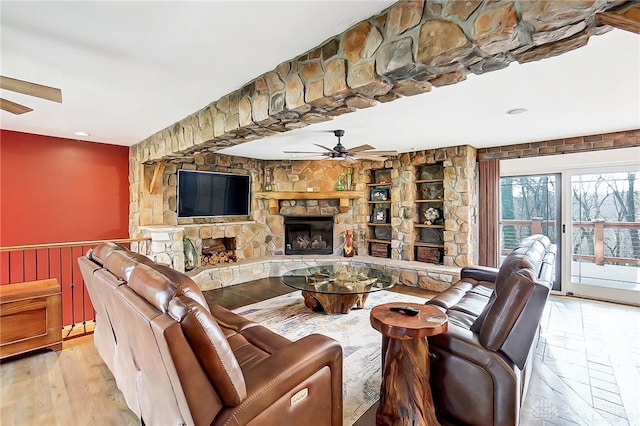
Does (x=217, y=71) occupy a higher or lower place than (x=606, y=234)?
higher

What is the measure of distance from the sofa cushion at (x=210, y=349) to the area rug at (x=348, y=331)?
105 cm

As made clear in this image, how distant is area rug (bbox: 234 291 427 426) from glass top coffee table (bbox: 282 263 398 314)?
114mm

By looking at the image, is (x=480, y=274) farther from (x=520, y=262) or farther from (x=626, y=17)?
(x=626, y=17)

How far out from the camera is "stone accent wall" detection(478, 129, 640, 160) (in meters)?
3.93

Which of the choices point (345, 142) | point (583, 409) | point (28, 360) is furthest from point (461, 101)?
point (28, 360)

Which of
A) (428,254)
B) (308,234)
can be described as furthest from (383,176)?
(308,234)

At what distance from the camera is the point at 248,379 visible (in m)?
1.34

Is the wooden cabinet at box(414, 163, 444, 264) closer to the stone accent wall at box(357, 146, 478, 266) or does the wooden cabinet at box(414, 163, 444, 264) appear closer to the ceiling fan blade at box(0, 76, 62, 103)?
the stone accent wall at box(357, 146, 478, 266)

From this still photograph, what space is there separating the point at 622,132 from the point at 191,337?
5414 mm

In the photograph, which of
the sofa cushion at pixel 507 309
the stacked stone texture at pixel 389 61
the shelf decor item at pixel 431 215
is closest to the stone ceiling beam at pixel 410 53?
the stacked stone texture at pixel 389 61

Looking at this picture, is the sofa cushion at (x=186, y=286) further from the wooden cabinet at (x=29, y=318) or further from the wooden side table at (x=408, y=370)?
the wooden cabinet at (x=29, y=318)

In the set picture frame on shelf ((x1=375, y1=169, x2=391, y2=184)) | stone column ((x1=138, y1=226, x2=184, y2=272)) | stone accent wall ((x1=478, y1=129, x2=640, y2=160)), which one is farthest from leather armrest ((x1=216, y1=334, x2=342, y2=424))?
picture frame on shelf ((x1=375, y1=169, x2=391, y2=184))

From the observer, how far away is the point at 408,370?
1746mm

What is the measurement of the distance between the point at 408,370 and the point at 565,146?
172 inches
